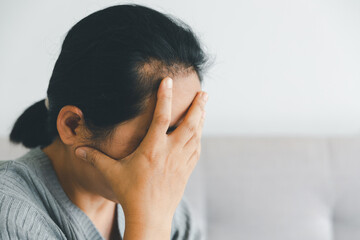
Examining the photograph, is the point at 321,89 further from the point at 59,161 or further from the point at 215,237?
the point at 59,161

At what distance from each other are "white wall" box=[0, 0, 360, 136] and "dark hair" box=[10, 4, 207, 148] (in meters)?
0.58

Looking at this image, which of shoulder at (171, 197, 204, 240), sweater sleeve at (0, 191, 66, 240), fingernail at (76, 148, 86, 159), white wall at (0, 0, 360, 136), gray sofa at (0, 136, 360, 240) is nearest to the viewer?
sweater sleeve at (0, 191, 66, 240)

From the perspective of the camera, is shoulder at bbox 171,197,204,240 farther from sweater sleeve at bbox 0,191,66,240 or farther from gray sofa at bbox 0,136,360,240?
sweater sleeve at bbox 0,191,66,240

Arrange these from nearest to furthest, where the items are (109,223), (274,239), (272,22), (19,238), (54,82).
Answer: (19,238)
(54,82)
(109,223)
(274,239)
(272,22)

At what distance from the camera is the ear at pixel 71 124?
67 cm

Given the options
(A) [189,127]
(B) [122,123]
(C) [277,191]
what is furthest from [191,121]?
(C) [277,191]

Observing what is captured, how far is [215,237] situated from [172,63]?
0.70m

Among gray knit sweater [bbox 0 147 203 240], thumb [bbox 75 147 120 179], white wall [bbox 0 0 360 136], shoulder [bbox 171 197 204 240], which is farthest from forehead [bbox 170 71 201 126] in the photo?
white wall [bbox 0 0 360 136]

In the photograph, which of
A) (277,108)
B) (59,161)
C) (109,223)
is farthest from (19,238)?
(277,108)

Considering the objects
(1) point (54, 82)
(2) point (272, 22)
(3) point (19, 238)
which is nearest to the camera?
(3) point (19, 238)

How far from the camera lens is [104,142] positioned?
686 mm

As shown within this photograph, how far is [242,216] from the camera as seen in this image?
3.72 ft

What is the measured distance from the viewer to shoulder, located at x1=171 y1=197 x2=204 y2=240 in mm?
981

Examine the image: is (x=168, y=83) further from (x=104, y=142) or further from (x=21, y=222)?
(x=21, y=222)
